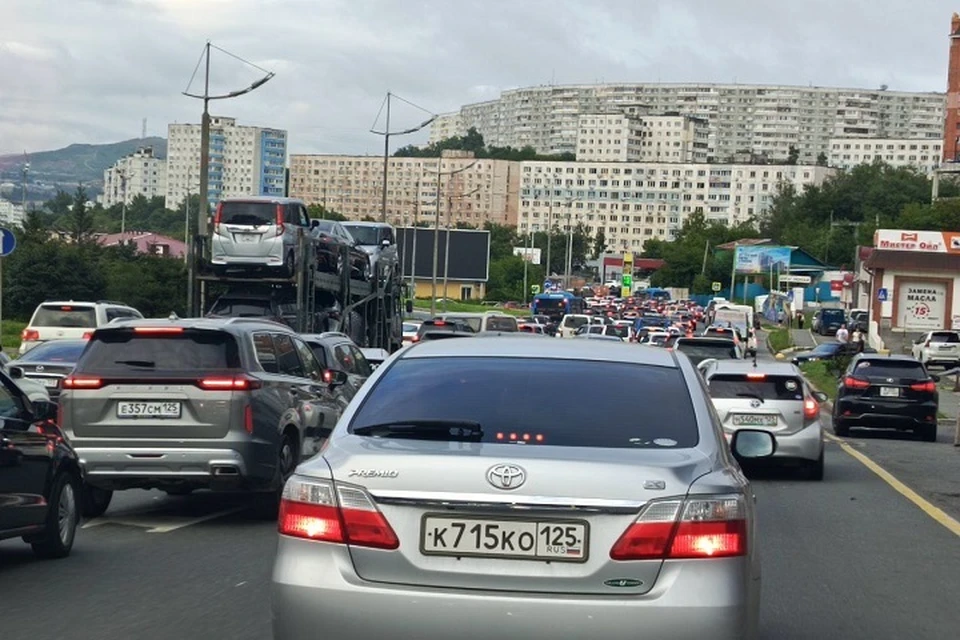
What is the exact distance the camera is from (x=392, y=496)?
17.4ft

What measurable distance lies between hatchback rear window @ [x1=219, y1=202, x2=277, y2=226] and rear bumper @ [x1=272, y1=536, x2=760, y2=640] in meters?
25.4

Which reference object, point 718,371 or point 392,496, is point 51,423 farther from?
point 718,371

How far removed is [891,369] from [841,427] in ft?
4.70

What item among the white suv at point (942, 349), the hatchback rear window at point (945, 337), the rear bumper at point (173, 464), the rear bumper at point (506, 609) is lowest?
the white suv at point (942, 349)

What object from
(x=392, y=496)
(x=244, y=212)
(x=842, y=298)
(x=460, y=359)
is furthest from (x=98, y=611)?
(x=842, y=298)

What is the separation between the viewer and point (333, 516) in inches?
213

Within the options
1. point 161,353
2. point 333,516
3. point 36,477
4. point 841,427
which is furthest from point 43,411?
A: point 841,427

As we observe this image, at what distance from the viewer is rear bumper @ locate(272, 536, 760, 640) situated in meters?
5.18

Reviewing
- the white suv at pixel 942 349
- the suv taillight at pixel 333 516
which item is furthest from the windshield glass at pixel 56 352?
the white suv at pixel 942 349

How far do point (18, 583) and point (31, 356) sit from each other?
14984mm

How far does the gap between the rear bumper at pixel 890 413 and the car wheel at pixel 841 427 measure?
0.80 ft

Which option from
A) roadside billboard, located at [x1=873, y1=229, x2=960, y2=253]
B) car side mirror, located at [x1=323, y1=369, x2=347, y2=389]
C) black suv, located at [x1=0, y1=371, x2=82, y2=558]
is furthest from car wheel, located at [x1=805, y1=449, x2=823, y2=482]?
roadside billboard, located at [x1=873, y1=229, x2=960, y2=253]

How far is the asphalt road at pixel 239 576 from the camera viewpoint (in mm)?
8461

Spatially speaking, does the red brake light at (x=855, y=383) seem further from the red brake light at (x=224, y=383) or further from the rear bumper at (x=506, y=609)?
the rear bumper at (x=506, y=609)
